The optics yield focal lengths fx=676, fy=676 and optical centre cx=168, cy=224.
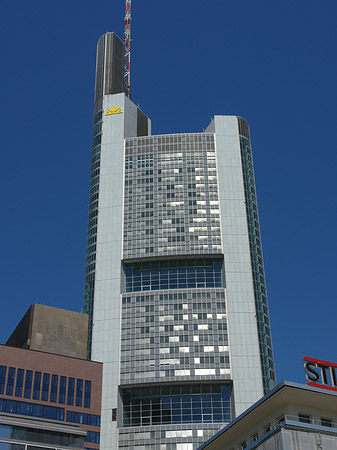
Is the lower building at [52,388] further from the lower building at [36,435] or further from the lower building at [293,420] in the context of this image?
the lower building at [293,420]

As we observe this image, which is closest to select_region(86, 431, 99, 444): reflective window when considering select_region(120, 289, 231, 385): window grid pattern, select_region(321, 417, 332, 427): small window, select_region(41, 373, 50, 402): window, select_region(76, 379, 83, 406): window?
select_region(76, 379, 83, 406): window

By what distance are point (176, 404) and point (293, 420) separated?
125 m

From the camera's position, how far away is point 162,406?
7510 inches

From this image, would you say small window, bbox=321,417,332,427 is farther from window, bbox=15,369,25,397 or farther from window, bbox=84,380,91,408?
window, bbox=84,380,91,408

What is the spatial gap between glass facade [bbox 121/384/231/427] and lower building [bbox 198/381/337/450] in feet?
375

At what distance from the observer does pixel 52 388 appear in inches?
6156

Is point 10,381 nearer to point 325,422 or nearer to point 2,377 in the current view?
point 2,377

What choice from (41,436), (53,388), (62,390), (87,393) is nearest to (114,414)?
(87,393)

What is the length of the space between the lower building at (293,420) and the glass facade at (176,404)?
114 m

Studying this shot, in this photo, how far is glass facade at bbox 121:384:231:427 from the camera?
616 ft

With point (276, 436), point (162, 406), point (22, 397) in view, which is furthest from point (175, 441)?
point (276, 436)

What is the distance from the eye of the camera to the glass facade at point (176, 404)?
A: 616 ft

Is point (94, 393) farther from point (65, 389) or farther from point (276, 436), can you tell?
point (276, 436)

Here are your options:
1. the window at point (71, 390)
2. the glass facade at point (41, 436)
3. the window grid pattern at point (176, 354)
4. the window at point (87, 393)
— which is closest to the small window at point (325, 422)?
the glass facade at point (41, 436)
